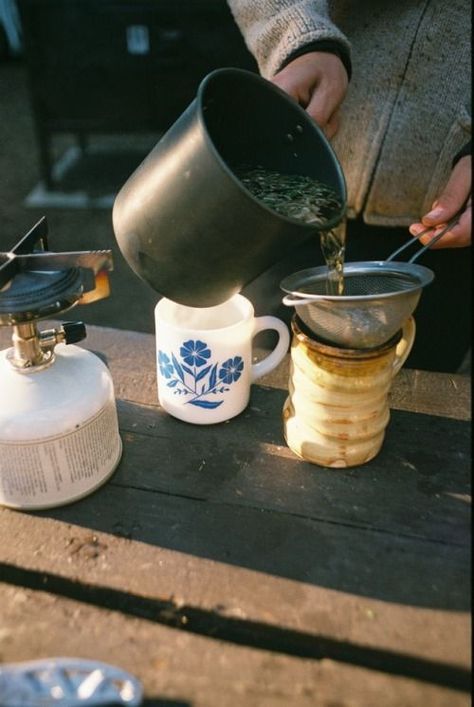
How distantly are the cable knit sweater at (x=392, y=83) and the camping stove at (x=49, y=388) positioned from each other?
0.58 meters

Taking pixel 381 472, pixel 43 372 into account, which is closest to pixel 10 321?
pixel 43 372

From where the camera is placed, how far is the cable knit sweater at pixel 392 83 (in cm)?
111

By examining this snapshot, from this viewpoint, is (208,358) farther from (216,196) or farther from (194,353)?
(216,196)

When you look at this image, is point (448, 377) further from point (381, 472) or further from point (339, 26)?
point (339, 26)

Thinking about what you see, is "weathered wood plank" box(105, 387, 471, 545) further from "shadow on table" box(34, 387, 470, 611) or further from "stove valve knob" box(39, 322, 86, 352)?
"stove valve knob" box(39, 322, 86, 352)

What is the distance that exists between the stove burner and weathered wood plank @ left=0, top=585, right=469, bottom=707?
13.6 inches

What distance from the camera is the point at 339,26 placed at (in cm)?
121

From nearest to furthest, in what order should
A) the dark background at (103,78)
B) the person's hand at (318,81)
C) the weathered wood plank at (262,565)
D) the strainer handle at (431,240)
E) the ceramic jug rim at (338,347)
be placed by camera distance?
the weathered wood plank at (262,565), the ceramic jug rim at (338,347), the strainer handle at (431,240), the person's hand at (318,81), the dark background at (103,78)

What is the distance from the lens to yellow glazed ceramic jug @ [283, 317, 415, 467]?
33.8 inches

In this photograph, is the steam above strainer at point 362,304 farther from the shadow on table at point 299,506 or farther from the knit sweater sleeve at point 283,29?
the knit sweater sleeve at point 283,29

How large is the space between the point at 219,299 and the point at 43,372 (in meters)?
0.25

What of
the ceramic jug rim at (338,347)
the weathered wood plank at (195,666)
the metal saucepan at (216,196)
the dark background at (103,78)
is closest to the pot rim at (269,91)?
the metal saucepan at (216,196)

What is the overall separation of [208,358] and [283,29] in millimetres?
631

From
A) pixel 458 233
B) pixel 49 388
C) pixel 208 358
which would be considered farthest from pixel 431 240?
pixel 49 388
